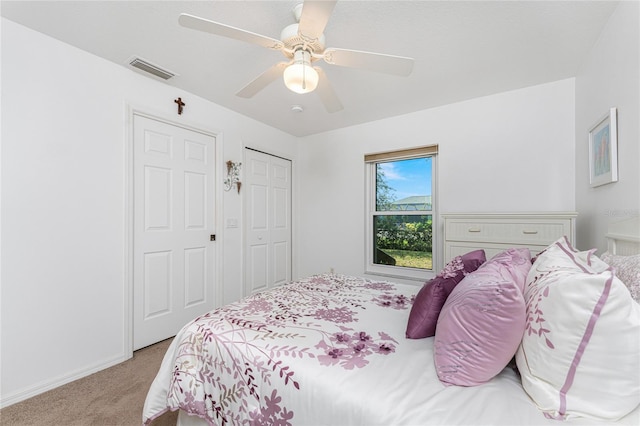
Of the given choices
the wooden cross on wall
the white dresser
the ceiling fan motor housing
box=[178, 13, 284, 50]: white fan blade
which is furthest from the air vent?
the white dresser

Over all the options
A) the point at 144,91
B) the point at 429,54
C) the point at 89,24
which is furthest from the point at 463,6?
the point at 144,91

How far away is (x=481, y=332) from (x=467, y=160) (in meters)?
2.36

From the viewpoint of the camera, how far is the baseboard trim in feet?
5.53

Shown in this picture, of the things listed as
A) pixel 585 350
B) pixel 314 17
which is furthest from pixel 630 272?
pixel 314 17

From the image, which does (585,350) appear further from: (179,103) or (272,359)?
(179,103)

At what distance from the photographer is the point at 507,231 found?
2.29 metres

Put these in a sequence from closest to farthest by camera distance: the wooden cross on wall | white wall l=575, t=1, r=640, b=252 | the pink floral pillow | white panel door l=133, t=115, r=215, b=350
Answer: the pink floral pillow < white wall l=575, t=1, r=640, b=252 < white panel door l=133, t=115, r=215, b=350 < the wooden cross on wall

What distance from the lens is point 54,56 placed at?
188cm

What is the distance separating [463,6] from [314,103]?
1.59m

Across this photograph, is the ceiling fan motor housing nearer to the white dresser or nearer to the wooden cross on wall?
the wooden cross on wall

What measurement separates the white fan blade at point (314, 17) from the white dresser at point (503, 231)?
1.91 m

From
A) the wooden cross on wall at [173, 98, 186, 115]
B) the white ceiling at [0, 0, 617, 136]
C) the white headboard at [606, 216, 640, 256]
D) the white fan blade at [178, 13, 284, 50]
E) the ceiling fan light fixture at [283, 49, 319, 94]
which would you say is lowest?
the white headboard at [606, 216, 640, 256]

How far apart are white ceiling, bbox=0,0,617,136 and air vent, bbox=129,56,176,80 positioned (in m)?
0.05

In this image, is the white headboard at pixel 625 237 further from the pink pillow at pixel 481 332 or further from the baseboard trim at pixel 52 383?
the baseboard trim at pixel 52 383
